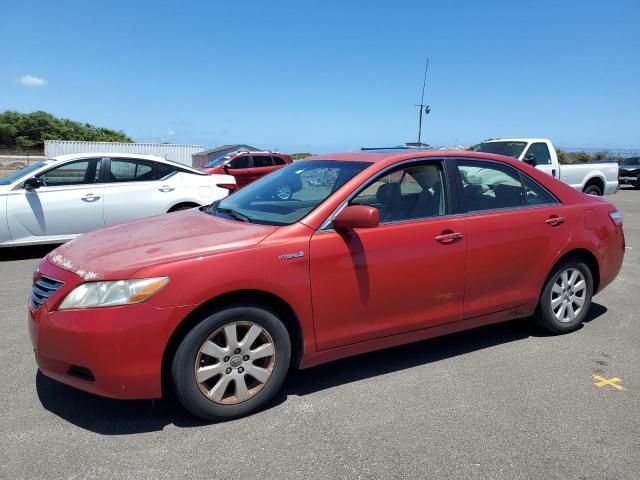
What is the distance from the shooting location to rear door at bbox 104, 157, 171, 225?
819 cm

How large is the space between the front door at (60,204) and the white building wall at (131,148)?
2606 centimetres

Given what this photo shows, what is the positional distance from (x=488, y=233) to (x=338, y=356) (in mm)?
1505

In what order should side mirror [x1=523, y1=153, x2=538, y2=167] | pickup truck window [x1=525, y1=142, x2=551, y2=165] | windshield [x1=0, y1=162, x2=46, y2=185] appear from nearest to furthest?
windshield [x1=0, y1=162, x2=46, y2=185], side mirror [x1=523, y1=153, x2=538, y2=167], pickup truck window [x1=525, y1=142, x2=551, y2=165]

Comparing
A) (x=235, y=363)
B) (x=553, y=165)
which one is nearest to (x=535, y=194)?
(x=235, y=363)

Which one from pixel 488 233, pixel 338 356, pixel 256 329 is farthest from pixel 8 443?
pixel 488 233

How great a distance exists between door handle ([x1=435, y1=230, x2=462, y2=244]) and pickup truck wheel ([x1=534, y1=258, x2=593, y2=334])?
1156 millimetres

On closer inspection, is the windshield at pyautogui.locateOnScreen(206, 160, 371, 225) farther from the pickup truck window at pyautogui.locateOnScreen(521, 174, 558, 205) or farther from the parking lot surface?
the pickup truck window at pyautogui.locateOnScreen(521, 174, 558, 205)

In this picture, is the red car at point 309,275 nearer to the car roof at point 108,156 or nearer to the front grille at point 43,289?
the front grille at point 43,289

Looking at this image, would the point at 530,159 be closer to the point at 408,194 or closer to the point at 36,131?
the point at 408,194

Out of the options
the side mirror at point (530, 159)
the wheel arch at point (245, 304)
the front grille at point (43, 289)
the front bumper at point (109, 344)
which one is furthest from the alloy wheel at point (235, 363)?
the side mirror at point (530, 159)

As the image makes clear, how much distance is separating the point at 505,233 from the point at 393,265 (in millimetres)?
1099

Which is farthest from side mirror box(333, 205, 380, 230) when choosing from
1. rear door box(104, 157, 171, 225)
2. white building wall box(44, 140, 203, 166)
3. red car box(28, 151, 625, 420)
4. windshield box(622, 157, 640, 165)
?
white building wall box(44, 140, 203, 166)

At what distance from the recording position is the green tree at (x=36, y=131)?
66.2 meters

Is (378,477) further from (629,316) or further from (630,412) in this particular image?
(629,316)
